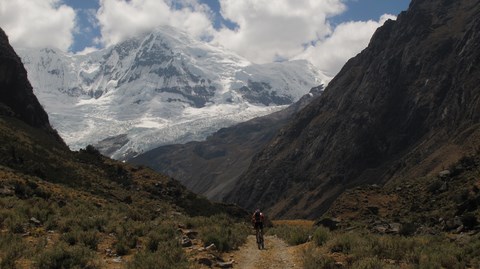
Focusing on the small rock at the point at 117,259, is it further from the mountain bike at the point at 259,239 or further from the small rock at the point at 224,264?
the mountain bike at the point at 259,239

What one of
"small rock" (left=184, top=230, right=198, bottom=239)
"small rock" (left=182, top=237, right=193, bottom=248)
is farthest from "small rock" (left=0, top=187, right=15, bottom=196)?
"small rock" (left=182, top=237, right=193, bottom=248)

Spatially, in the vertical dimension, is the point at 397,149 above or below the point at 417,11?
below

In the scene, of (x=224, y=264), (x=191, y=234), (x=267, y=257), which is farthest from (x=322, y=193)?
(x=224, y=264)

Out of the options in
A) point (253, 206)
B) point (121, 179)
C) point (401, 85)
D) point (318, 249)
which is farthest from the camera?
point (253, 206)

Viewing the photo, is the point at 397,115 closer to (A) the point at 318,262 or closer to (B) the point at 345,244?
(B) the point at 345,244

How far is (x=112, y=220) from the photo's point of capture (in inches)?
1120

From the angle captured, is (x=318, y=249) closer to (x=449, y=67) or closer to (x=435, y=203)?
(x=435, y=203)

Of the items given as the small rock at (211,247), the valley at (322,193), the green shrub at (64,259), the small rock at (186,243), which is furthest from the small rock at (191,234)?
the green shrub at (64,259)

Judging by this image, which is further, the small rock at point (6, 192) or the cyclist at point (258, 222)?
the small rock at point (6, 192)

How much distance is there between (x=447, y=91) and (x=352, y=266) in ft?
448

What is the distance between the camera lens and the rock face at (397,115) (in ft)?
427

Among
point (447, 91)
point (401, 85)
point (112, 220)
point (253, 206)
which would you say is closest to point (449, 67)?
point (447, 91)

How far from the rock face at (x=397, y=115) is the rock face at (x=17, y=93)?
73541 mm

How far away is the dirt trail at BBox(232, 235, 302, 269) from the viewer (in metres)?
21.2
